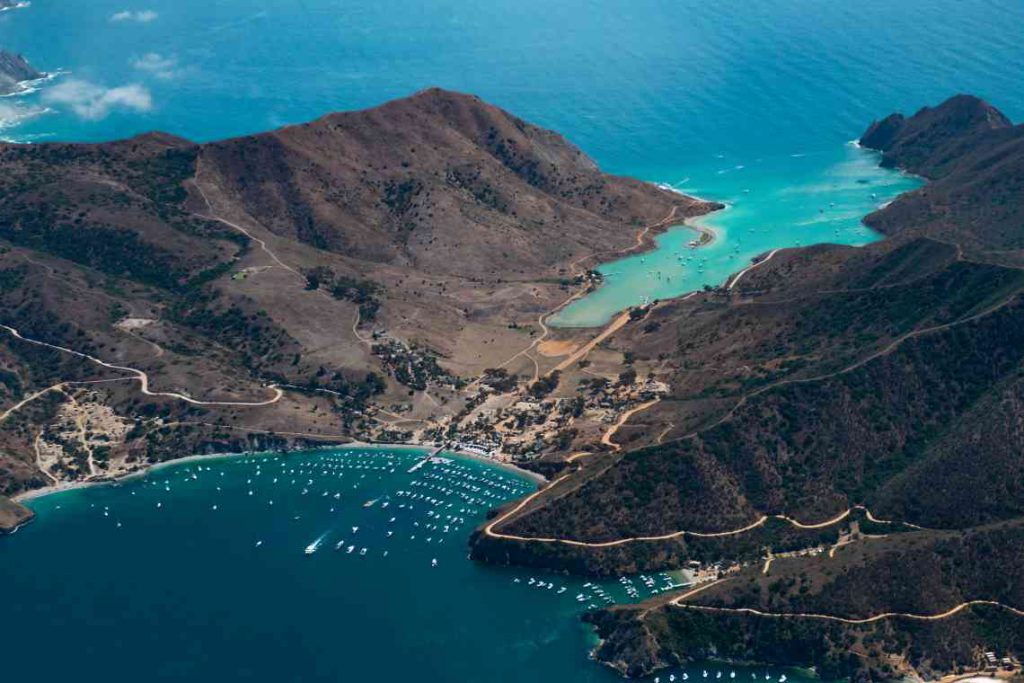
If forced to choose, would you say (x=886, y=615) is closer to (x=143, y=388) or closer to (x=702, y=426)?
(x=702, y=426)

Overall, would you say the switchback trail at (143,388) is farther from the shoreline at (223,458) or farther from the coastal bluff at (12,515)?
the coastal bluff at (12,515)

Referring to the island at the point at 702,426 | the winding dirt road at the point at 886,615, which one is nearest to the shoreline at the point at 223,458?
the island at the point at 702,426

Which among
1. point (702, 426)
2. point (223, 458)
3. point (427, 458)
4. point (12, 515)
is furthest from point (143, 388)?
point (702, 426)

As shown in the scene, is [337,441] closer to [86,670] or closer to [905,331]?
[86,670]

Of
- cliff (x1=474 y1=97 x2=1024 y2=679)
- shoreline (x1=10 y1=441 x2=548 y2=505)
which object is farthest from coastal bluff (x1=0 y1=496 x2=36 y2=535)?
cliff (x1=474 y1=97 x2=1024 y2=679)

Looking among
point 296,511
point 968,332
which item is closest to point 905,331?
point 968,332

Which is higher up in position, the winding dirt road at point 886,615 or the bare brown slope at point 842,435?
the bare brown slope at point 842,435
